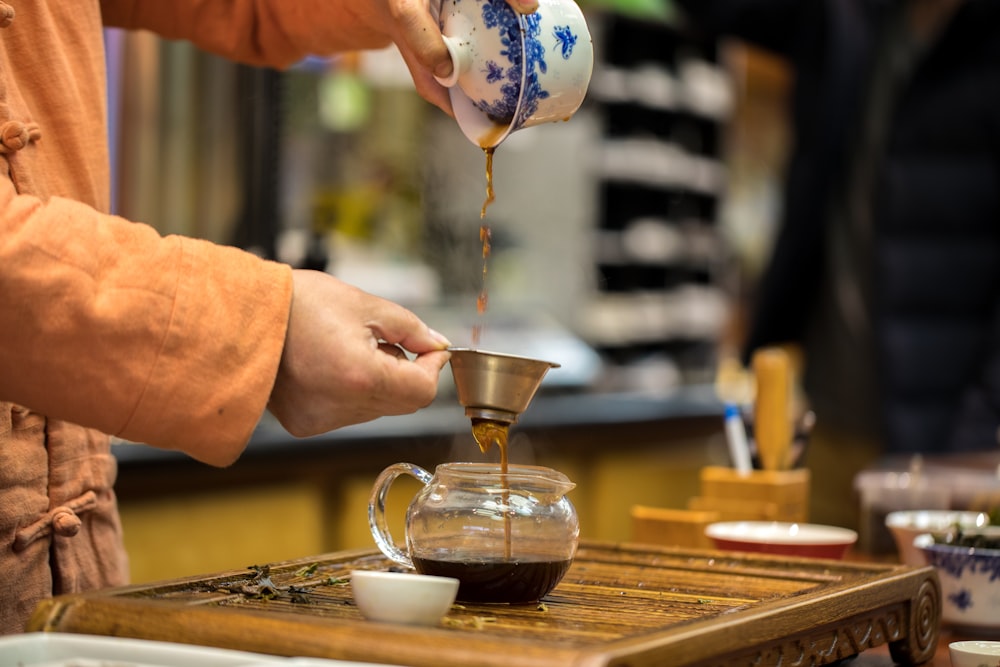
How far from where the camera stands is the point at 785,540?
1.67 m

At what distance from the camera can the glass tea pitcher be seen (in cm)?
121

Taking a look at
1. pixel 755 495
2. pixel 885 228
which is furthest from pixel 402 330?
pixel 885 228

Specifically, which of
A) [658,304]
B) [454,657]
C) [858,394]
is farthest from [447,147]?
[454,657]

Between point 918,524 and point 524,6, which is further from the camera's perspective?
point 918,524

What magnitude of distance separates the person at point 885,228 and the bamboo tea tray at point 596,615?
86.5 inches

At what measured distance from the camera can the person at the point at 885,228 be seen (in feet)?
11.9

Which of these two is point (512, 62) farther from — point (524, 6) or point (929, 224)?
point (929, 224)

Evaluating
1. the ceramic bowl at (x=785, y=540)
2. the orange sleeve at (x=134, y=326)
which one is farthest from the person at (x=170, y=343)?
the ceramic bowl at (x=785, y=540)

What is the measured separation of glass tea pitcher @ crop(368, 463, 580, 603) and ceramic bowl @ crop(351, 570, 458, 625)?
183 millimetres

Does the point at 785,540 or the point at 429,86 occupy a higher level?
the point at 429,86

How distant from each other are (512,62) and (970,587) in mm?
822

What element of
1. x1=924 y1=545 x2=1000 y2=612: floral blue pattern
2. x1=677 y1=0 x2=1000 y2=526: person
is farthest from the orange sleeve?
x1=677 y1=0 x2=1000 y2=526: person

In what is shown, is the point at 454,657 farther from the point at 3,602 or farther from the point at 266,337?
the point at 3,602

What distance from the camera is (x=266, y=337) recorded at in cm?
105
